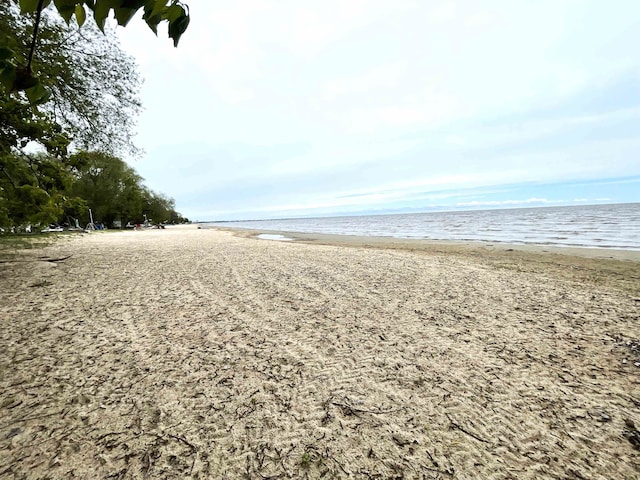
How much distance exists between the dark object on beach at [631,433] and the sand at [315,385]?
0.6 inches

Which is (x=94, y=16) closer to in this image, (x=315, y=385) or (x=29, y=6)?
(x=29, y=6)

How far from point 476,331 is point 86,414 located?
486 centimetres

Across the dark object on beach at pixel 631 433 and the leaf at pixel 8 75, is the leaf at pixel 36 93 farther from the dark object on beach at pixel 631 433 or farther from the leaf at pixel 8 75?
the dark object on beach at pixel 631 433

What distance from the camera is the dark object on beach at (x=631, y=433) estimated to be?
2308 millimetres

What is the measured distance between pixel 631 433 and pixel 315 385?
9.00ft

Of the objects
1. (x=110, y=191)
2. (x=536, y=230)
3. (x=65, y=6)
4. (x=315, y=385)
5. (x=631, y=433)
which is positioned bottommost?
(x=536, y=230)

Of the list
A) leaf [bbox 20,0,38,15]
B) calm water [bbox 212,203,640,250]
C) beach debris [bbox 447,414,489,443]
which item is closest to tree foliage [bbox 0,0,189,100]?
leaf [bbox 20,0,38,15]

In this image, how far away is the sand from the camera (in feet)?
7.16

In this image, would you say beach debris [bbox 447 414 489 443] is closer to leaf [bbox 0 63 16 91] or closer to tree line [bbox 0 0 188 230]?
leaf [bbox 0 63 16 91]

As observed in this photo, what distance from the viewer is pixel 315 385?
3.07m

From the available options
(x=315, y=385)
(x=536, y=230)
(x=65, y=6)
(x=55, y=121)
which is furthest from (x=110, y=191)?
(x=536, y=230)

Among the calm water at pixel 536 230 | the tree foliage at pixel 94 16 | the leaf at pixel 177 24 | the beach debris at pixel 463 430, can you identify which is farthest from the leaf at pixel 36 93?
the calm water at pixel 536 230

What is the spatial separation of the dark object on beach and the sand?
0.6 inches

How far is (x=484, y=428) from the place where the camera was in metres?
2.48
